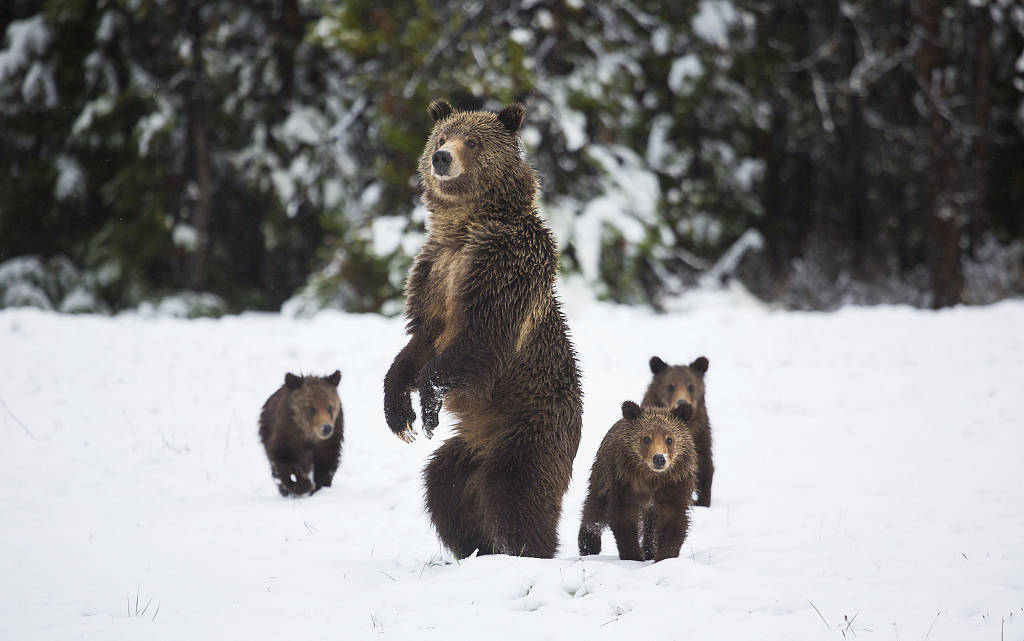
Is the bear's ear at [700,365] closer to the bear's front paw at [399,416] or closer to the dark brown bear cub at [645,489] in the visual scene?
the dark brown bear cub at [645,489]

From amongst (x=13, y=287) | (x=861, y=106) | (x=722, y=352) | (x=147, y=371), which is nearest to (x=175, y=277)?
(x=13, y=287)

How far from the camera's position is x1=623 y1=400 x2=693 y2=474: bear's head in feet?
16.1

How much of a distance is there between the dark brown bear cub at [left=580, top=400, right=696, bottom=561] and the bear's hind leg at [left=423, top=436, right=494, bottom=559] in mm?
768

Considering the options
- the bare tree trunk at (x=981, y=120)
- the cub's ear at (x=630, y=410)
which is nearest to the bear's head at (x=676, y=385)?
the cub's ear at (x=630, y=410)

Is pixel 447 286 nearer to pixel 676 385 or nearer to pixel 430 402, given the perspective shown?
pixel 430 402

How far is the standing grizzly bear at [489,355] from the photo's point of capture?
4.49 meters

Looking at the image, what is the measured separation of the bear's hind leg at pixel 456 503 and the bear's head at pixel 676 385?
2279 millimetres

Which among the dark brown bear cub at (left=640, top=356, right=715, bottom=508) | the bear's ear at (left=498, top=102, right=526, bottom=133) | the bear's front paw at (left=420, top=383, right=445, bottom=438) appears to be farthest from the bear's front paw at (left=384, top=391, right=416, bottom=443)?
the dark brown bear cub at (left=640, top=356, right=715, bottom=508)

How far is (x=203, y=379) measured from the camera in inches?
385

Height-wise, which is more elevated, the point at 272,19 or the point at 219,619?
the point at 272,19

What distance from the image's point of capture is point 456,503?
4.73 m

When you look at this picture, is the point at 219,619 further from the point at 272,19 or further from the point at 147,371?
the point at 272,19

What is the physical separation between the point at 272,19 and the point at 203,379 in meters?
11.0

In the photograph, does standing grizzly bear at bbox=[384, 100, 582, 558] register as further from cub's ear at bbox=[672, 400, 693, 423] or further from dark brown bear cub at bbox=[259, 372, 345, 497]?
dark brown bear cub at bbox=[259, 372, 345, 497]
